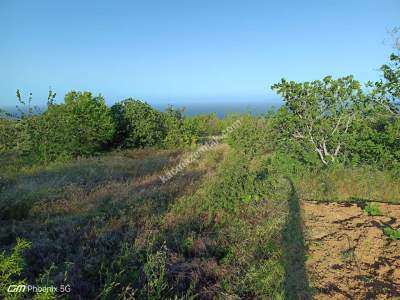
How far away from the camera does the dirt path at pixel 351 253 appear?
373 centimetres

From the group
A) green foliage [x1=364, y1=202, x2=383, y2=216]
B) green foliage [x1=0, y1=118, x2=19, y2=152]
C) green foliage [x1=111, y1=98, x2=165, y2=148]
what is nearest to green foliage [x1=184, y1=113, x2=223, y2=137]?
green foliage [x1=111, y1=98, x2=165, y2=148]

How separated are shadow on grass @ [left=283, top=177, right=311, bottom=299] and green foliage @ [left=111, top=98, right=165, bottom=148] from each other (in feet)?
39.8

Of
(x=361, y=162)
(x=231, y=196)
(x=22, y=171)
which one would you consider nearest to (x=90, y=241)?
(x=231, y=196)

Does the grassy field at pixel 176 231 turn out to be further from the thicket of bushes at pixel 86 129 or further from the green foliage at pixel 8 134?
the green foliage at pixel 8 134

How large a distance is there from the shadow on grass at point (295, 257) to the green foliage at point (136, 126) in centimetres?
1212

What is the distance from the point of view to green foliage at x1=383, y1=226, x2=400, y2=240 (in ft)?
15.8

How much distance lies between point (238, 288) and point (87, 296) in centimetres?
166

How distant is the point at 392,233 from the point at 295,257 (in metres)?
1.70

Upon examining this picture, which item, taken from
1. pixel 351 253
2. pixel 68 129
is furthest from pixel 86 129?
pixel 351 253

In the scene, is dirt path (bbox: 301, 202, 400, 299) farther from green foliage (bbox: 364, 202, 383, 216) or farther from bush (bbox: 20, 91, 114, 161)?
bush (bbox: 20, 91, 114, 161)

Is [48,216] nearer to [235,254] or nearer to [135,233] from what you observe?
[135,233]

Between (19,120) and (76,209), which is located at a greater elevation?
(19,120)

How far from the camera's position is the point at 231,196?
6.34 meters

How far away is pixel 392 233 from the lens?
4.89 m
